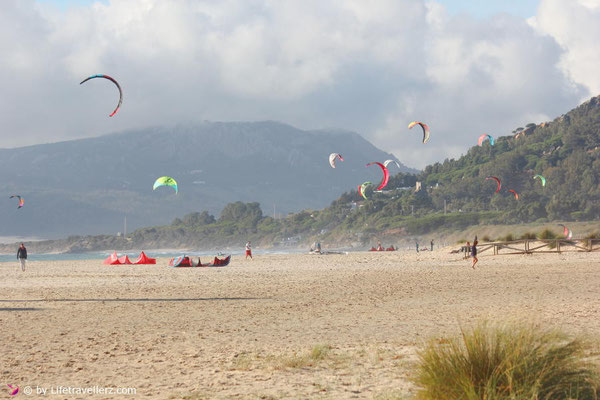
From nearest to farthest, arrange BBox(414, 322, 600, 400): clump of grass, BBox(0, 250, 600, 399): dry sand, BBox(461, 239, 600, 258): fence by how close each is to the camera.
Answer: BBox(414, 322, 600, 400): clump of grass
BBox(0, 250, 600, 399): dry sand
BBox(461, 239, 600, 258): fence

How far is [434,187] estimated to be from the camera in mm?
165750

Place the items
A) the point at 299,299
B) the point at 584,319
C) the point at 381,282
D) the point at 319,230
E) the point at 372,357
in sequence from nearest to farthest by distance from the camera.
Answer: the point at 372,357
the point at 584,319
the point at 299,299
the point at 381,282
the point at 319,230

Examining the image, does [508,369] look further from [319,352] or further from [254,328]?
[254,328]

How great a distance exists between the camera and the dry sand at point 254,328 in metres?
8.11

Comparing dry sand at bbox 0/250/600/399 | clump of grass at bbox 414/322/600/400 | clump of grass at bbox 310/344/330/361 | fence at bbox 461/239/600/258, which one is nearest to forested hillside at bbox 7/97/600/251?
fence at bbox 461/239/600/258

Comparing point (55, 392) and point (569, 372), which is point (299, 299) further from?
point (569, 372)

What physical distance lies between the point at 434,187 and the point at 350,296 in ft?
494

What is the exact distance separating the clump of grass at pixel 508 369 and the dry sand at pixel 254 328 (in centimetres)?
57

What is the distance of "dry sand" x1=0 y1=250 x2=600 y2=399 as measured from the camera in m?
8.11

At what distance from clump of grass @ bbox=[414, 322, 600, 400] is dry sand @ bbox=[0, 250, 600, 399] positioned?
568 millimetres

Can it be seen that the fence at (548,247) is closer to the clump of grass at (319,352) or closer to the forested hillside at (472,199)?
the clump of grass at (319,352)

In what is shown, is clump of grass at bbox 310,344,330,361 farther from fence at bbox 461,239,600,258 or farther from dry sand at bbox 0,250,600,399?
fence at bbox 461,239,600,258

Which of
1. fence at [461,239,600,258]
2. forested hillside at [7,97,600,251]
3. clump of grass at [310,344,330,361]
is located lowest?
clump of grass at [310,344,330,361]

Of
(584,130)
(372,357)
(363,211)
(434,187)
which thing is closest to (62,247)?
(363,211)
